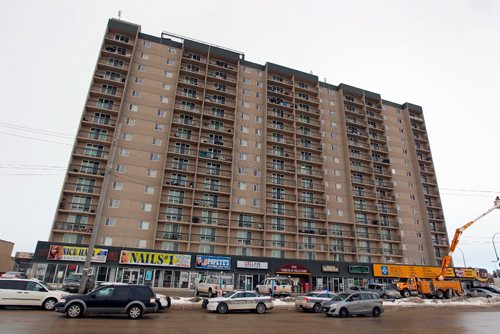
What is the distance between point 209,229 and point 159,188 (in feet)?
30.9

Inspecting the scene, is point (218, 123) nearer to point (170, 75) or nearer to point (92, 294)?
point (170, 75)

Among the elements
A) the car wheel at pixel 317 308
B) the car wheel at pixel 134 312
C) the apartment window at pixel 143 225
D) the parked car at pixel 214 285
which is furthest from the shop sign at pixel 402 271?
the car wheel at pixel 134 312

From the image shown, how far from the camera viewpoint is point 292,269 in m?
45.0

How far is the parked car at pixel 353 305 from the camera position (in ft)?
68.1

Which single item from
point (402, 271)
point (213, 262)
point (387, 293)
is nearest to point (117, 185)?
point (213, 262)

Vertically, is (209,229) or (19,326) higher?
(209,229)

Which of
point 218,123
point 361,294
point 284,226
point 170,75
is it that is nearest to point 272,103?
point 218,123

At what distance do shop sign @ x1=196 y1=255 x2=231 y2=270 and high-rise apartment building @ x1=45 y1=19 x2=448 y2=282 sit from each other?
2.27m

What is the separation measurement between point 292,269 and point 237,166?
1806cm

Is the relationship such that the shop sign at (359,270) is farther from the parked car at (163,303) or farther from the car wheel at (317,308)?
the parked car at (163,303)

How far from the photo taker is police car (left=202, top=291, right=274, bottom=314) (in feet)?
67.7

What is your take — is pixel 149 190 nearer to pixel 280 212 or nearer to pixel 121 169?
pixel 121 169

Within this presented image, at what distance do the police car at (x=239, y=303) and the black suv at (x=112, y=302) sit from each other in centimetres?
504

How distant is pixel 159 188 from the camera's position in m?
45.2
